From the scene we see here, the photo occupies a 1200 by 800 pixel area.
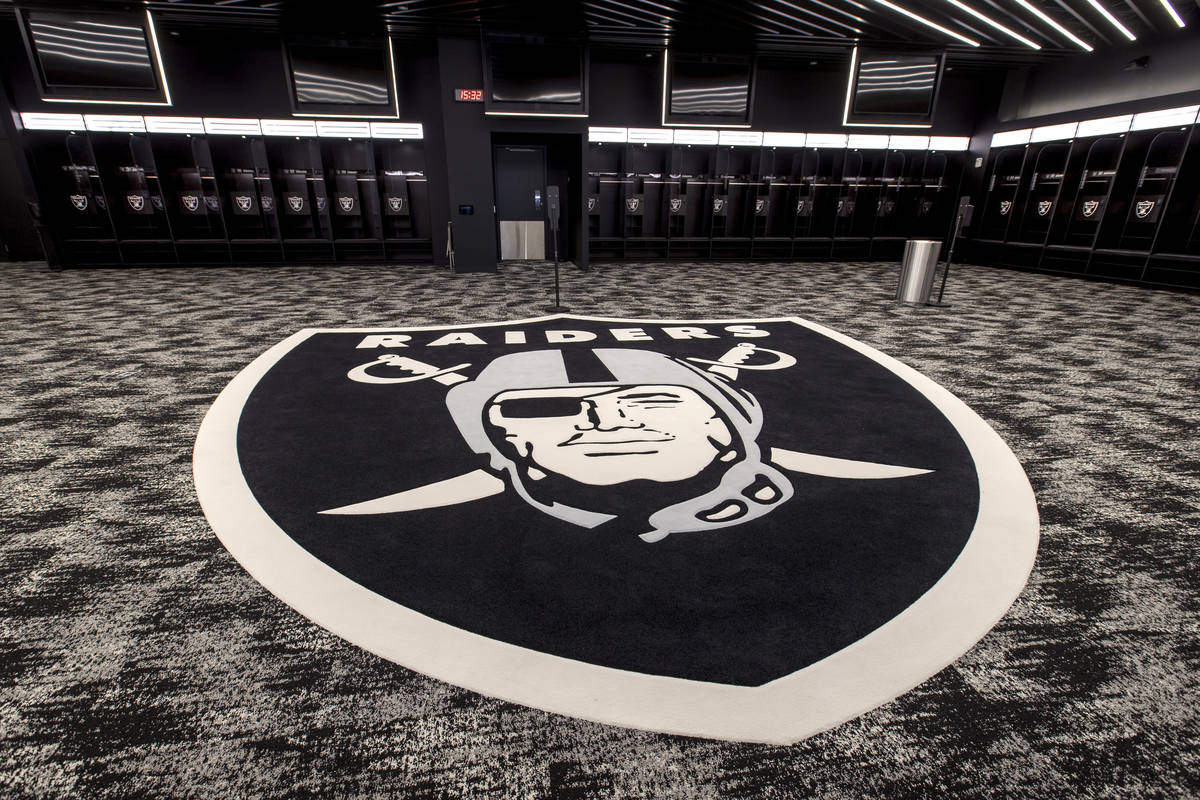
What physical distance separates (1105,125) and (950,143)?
2.23 metres

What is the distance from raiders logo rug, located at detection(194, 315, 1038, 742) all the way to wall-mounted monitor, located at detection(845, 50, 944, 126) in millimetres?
4906

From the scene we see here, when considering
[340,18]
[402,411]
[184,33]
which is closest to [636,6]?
[340,18]

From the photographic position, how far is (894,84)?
6.55 m

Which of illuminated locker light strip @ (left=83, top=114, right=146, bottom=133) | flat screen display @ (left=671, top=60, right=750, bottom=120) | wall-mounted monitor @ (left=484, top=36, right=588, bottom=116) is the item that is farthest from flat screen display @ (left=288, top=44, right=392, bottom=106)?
flat screen display @ (left=671, top=60, right=750, bottom=120)

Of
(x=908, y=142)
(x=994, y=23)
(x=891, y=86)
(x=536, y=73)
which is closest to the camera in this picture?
(x=994, y=23)

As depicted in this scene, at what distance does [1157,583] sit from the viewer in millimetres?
1584

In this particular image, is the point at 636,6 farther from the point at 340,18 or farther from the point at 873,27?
the point at 340,18

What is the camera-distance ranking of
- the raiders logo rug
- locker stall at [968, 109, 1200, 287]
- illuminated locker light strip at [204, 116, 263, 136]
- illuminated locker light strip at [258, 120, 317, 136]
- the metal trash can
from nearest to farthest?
the raiders logo rug < the metal trash can < locker stall at [968, 109, 1200, 287] < illuminated locker light strip at [204, 116, 263, 136] < illuminated locker light strip at [258, 120, 317, 136]

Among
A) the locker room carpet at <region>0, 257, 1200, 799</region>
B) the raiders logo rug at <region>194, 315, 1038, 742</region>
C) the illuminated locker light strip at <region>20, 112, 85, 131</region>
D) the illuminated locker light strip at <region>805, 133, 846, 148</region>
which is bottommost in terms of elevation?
the locker room carpet at <region>0, 257, 1200, 799</region>

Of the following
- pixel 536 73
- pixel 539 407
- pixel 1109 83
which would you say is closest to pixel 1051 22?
pixel 1109 83

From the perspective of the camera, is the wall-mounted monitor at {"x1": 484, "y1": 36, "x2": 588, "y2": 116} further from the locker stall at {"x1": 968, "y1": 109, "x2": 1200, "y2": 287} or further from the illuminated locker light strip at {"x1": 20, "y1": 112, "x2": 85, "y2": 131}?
the locker stall at {"x1": 968, "y1": 109, "x2": 1200, "y2": 287}

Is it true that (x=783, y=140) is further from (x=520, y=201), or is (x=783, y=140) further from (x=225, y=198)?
(x=225, y=198)

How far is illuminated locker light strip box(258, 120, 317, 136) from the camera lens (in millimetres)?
7922

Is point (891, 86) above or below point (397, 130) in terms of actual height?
above
